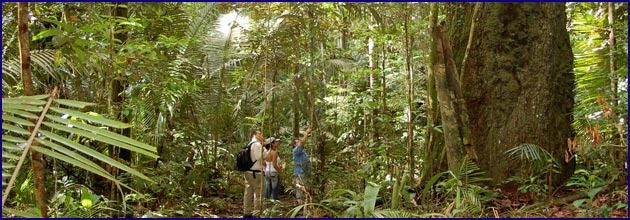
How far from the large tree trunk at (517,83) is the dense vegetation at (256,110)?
0.20 ft

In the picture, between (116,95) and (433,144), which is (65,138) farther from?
(116,95)

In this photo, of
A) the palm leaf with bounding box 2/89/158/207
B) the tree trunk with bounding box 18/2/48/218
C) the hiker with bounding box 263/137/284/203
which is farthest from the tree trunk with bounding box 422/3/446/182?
the palm leaf with bounding box 2/89/158/207

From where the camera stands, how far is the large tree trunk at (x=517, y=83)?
463 centimetres

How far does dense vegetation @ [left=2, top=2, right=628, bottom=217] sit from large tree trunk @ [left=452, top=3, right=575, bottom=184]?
0.06 m

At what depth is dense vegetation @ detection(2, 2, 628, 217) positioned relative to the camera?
3.86 metres

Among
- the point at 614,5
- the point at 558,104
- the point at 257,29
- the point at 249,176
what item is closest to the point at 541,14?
the point at 558,104

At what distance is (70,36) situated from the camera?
362 cm

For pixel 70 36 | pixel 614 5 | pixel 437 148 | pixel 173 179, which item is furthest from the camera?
pixel 173 179

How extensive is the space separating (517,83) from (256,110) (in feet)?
15.2

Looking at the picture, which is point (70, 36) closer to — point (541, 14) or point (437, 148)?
point (437, 148)

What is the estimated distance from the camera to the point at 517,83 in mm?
4699

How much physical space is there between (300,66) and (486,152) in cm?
327

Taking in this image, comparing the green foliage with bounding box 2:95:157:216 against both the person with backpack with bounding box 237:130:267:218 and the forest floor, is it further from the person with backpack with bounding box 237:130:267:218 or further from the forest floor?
the person with backpack with bounding box 237:130:267:218

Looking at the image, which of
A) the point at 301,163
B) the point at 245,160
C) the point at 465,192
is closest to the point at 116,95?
the point at 245,160
